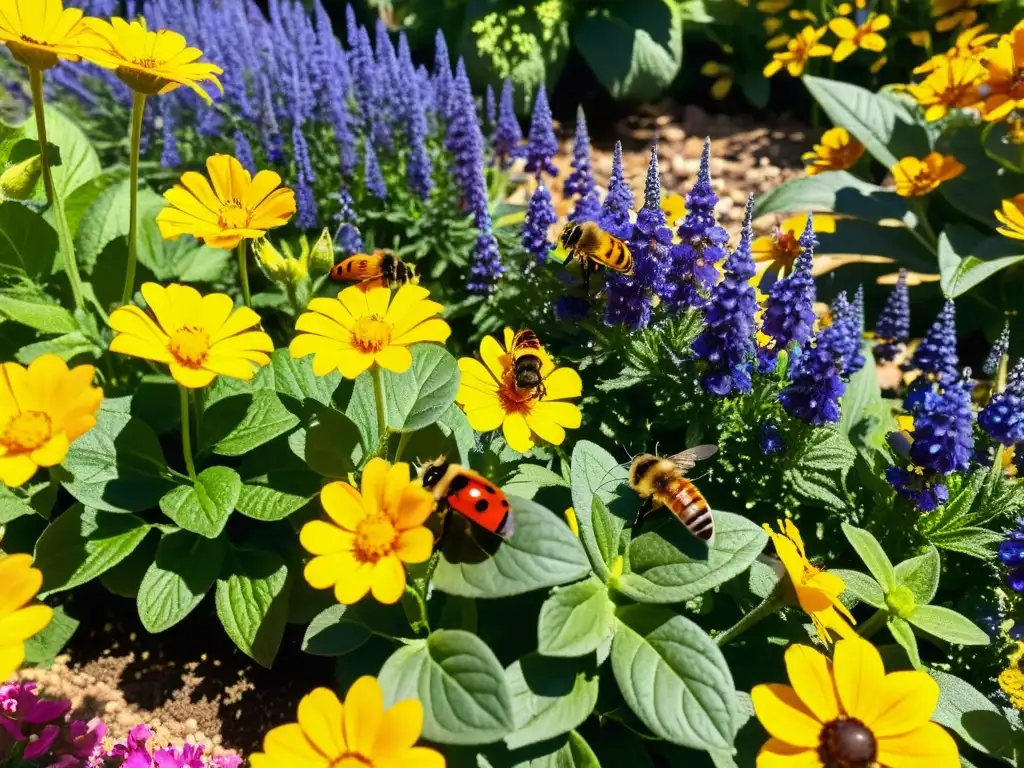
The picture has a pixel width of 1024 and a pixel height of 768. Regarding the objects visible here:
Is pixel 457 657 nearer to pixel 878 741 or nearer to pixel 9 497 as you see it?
pixel 878 741

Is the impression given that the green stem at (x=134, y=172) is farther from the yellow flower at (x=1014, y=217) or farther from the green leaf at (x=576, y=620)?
the yellow flower at (x=1014, y=217)

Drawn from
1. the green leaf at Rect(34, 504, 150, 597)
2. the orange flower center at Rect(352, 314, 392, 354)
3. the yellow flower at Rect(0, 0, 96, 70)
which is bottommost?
the green leaf at Rect(34, 504, 150, 597)

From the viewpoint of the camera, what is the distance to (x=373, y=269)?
6.43 feet

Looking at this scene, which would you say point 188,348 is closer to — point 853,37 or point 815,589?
point 815,589

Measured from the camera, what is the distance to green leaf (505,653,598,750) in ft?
4.35

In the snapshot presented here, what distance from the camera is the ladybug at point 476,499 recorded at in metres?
1.28

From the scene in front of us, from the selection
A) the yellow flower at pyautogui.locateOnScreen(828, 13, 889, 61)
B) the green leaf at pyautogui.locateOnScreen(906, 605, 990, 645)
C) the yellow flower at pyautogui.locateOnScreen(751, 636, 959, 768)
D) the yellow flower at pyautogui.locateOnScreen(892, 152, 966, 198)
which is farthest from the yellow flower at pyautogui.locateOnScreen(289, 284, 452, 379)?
the yellow flower at pyautogui.locateOnScreen(828, 13, 889, 61)

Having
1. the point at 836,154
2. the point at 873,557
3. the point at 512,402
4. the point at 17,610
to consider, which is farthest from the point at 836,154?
the point at 17,610

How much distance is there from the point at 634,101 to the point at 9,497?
473 cm

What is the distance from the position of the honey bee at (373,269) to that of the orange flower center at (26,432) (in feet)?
2.55

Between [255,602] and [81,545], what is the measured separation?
0.41 metres

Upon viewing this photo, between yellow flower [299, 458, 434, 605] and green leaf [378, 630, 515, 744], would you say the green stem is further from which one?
green leaf [378, 630, 515, 744]

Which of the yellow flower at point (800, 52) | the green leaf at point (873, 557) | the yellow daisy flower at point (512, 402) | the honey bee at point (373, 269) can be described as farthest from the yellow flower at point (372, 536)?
the yellow flower at point (800, 52)

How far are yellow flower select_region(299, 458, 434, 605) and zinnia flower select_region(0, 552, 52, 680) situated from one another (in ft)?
1.27
